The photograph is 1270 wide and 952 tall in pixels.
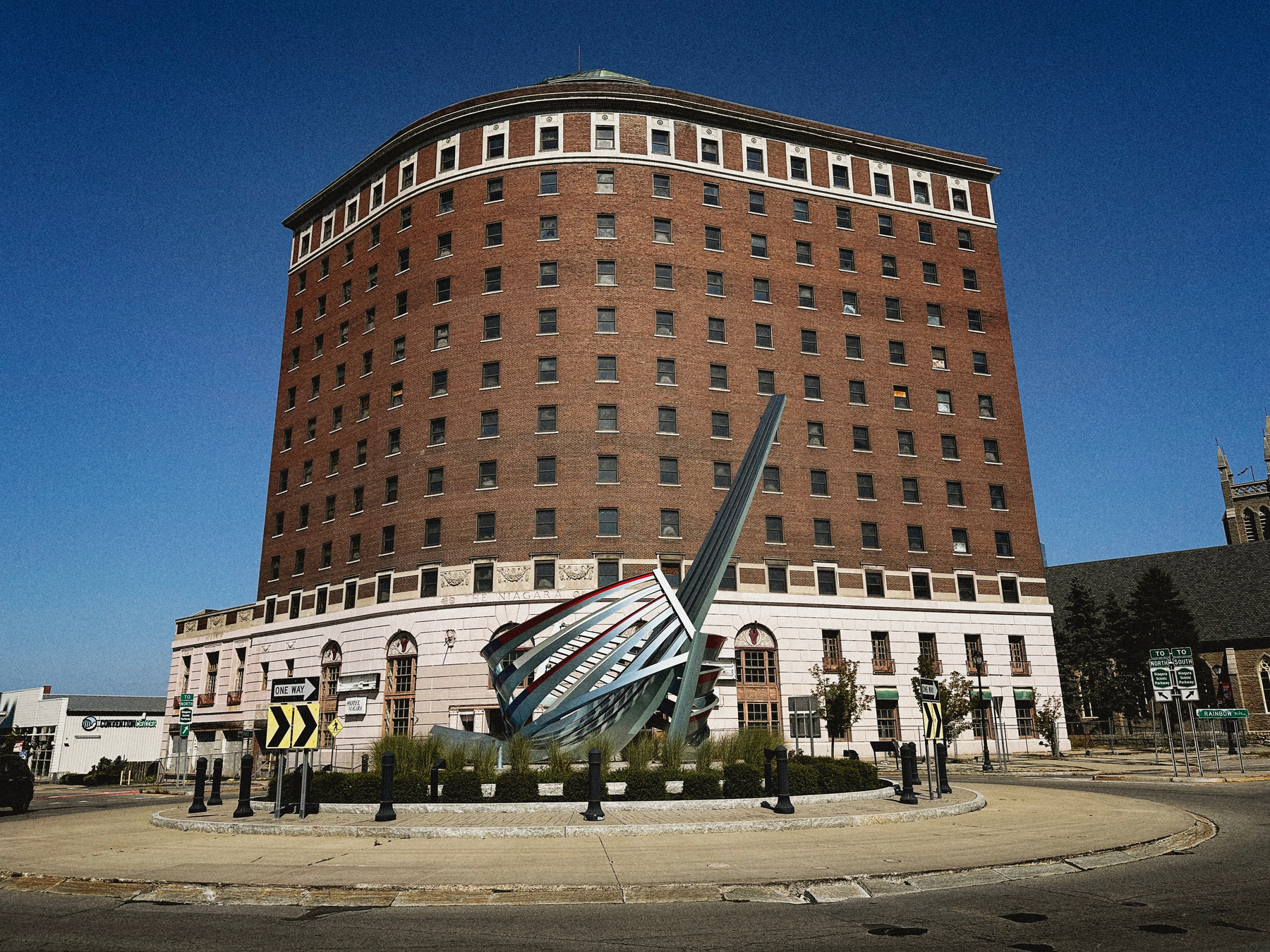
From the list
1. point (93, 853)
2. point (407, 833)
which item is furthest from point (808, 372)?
point (93, 853)

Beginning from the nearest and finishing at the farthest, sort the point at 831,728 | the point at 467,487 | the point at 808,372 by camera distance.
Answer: the point at 831,728, the point at 467,487, the point at 808,372

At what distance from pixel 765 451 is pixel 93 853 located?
69.8 ft

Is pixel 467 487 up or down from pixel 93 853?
up

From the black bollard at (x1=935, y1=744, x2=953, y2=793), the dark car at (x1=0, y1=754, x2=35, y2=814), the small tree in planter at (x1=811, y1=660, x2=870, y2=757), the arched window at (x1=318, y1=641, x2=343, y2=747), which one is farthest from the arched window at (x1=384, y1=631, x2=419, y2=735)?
the black bollard at (x1=935, y1=744, x2=953, y2=793)

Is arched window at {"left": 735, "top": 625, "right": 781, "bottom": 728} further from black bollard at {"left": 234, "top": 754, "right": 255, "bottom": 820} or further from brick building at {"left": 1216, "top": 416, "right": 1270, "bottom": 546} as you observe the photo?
brick building at {"left": 1216, "top": 416, "right": 1270, "bottom": 546}

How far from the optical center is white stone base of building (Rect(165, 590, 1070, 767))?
42.5m

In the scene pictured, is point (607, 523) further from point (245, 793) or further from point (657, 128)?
point (245, 793)

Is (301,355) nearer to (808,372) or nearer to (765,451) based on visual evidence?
(808,372)

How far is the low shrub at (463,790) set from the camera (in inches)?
752

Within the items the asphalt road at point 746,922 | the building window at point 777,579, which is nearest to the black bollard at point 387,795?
the asphalt road at point 746,922

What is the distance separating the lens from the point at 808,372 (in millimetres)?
49719

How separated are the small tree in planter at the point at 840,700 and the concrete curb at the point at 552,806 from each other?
21.6m

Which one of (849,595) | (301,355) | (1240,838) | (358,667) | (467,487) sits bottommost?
(1240,838)

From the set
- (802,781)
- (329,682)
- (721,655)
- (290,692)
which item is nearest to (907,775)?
(802,781)
